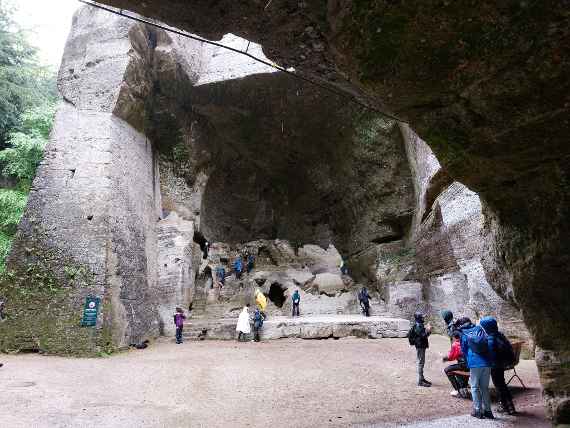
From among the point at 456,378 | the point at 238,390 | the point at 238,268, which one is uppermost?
the point at 238,268

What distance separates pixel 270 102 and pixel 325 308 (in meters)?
8.33

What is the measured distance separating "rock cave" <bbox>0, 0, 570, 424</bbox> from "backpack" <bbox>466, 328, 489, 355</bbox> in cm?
46

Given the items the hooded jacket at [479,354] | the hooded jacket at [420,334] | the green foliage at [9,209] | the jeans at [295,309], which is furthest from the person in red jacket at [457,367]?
the green foliage at [9,209]

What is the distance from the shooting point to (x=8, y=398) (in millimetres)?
5477

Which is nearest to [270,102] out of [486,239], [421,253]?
[421,253]

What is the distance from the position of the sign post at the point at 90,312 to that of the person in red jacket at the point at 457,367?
7746mm

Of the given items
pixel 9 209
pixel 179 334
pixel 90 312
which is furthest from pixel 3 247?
pixel 179 334

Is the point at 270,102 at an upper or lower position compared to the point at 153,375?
upper

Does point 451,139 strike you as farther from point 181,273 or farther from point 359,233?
point 359,233

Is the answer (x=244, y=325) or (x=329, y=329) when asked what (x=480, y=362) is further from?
(x=244, y=325)

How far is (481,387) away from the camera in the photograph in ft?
13.9

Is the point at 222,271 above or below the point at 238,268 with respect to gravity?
below

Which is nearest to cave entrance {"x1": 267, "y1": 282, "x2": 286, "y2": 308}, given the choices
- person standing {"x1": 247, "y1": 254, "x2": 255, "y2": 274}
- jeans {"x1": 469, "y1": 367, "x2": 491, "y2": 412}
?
person standing {"x1": 247, "y1": 254, "x2": 255, "y2": 274}

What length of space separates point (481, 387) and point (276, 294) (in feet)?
38.7
